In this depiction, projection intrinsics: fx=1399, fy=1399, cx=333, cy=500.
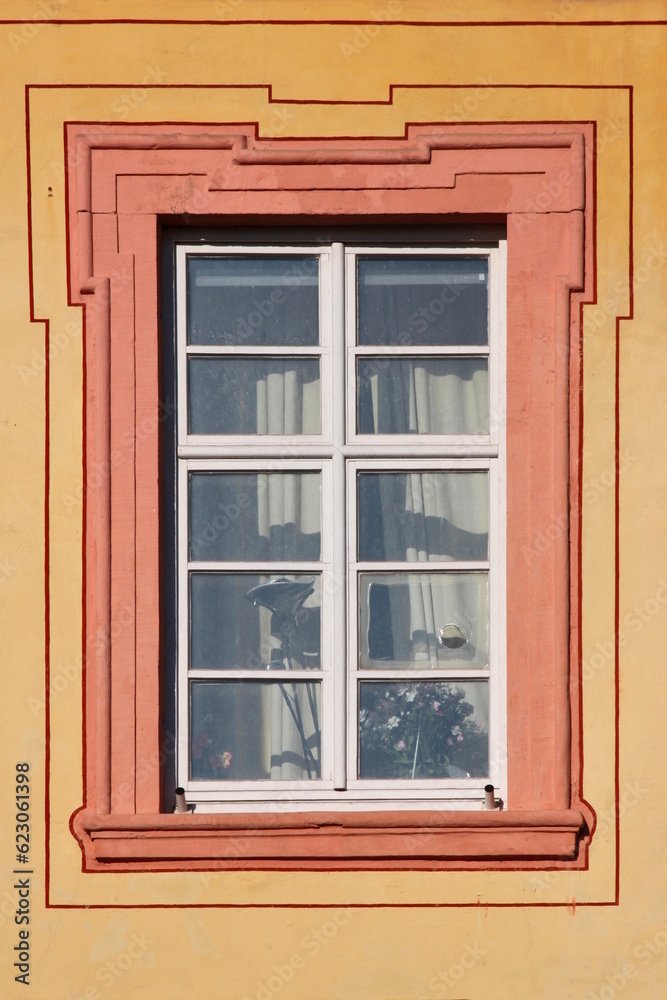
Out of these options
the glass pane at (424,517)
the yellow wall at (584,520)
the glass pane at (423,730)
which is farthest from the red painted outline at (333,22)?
the glass pane at (423,730)

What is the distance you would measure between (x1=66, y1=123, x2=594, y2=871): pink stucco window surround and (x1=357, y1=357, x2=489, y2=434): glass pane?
0.19 meters

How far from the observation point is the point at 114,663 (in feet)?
16.3

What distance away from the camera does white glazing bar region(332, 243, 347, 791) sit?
16.7 feet

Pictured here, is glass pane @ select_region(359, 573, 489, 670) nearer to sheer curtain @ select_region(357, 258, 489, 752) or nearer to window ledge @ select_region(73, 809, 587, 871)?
sheer curtain @ select_region(357, 258, 489, 752)

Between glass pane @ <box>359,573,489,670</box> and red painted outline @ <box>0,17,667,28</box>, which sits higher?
red painted outline @ <box>0,17,667,28</box>

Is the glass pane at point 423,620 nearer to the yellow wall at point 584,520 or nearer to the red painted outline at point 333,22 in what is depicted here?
the yellow wall at point 584,520

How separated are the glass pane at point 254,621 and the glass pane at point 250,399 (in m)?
0.56

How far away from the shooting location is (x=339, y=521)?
515 cm

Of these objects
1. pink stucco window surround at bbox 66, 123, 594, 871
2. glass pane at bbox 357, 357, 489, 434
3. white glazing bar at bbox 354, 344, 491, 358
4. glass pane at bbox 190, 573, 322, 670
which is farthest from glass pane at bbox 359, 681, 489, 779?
white glazing bar at bbox 354, 344, 491, 358

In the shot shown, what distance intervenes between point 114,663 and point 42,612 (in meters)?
0.32

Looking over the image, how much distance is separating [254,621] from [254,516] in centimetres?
39

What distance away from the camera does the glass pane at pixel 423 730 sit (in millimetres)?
5117

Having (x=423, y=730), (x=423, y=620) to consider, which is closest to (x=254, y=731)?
(x=423, y=730)

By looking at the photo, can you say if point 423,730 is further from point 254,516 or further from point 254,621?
point 254,516
